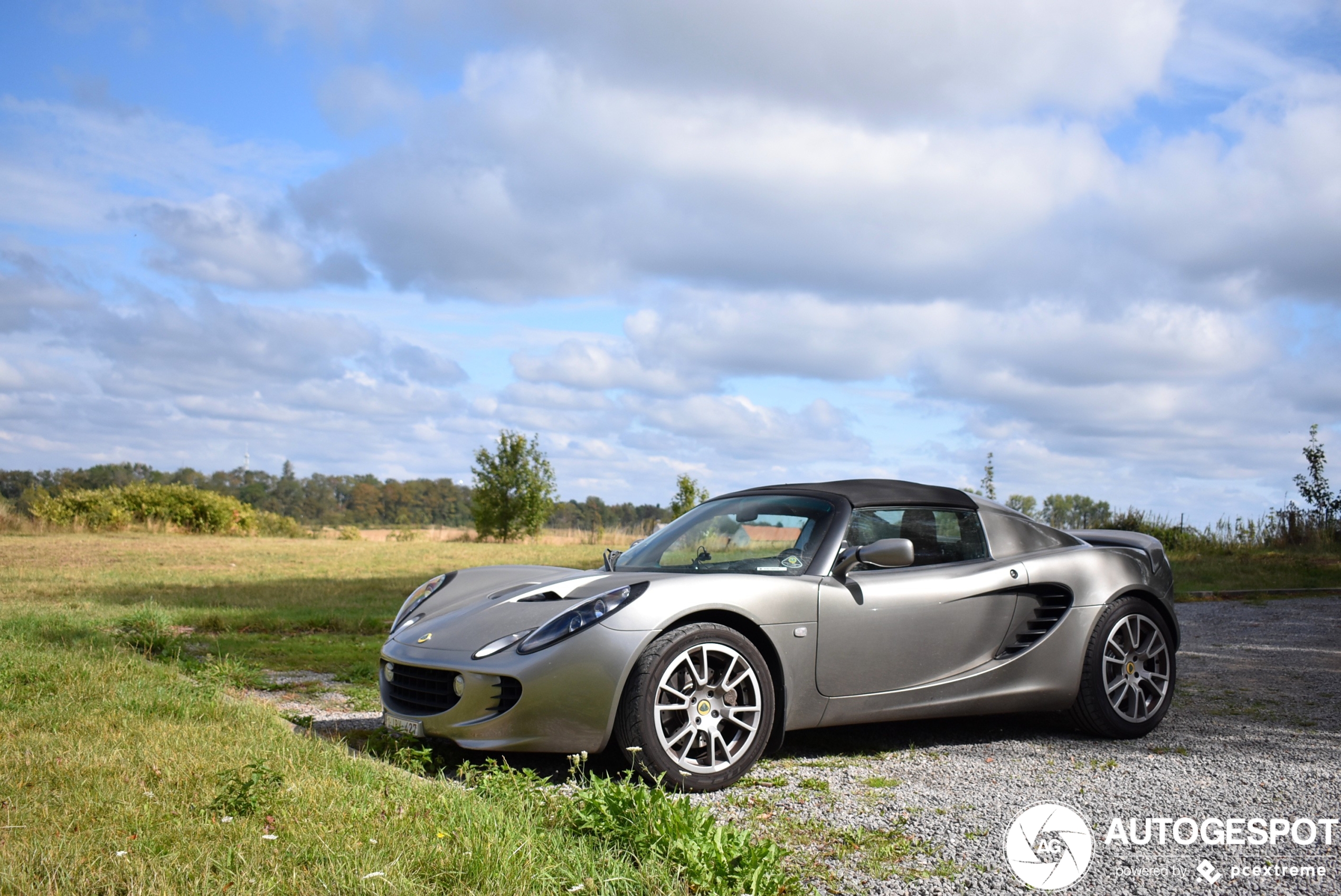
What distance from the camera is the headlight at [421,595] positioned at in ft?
17.8

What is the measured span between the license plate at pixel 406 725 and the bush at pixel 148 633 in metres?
3.83

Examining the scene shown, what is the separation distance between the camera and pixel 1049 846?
10.9 ft

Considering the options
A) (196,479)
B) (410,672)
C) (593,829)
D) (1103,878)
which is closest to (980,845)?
(1103,878)

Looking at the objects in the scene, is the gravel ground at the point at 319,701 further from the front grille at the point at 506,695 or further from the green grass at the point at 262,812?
the front grille at the point at 506,695

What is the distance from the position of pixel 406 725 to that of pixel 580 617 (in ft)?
3.37

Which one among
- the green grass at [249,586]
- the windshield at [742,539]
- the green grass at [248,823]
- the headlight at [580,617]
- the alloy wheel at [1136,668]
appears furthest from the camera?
the green grass at [249,586]

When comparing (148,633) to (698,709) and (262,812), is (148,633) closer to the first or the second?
(262,812)

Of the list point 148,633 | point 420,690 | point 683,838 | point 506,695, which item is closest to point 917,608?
point 506,695

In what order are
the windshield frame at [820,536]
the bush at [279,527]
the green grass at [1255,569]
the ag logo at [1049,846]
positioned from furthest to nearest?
the bush at [279,527] → the green grass at [1255,569] → the windshield frame at [820,536] → the ag logo at [1049,846]

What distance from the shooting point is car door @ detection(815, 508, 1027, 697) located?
15.1ft

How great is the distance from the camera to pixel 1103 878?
3.07 metres

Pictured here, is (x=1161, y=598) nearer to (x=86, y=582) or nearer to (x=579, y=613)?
(x=579, y=613)

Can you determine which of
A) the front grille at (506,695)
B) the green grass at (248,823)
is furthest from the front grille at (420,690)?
the green grass at (248,823)

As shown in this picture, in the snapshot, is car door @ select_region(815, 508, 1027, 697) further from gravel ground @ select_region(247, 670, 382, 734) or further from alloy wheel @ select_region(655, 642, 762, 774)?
gravel ground @ select_region(247, 670, 382, 734)
